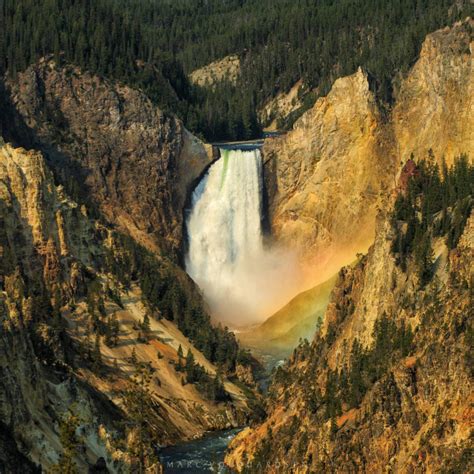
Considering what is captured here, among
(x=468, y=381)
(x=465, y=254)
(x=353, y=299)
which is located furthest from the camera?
(x=353, y=299)

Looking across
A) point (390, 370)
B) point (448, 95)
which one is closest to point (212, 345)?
point (448, 95)

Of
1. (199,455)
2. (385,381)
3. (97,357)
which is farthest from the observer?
(97,357)

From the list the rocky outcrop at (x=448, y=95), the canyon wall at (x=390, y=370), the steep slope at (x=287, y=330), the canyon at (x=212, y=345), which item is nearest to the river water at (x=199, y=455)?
the canyon at (x=212, y=345)

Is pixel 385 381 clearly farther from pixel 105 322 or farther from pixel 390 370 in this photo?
pixel 105 322

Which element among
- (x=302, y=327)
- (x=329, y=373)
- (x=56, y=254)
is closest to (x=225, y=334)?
(x=302, y=327)

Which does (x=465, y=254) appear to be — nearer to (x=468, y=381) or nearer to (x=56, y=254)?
(x=468, y=381)

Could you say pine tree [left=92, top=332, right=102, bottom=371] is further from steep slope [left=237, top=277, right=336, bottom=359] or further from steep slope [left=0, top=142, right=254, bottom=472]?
steep slope [left=237, top=277, right=336, bottom=359]

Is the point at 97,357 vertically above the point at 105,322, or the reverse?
the point at 105,322

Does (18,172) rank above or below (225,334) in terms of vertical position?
above

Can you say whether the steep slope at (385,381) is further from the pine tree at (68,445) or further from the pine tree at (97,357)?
the pine tree at (68,445)
